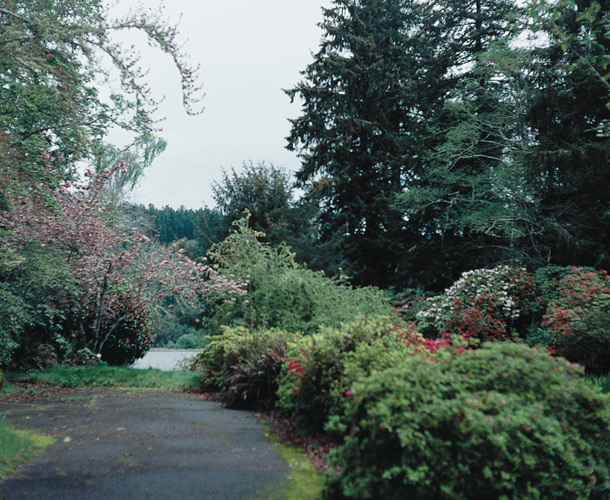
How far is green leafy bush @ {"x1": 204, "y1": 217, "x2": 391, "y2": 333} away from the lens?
973 centimetres

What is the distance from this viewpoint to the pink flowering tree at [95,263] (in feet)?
31.3

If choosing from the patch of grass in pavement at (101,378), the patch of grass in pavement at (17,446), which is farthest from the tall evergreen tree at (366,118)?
the patch of grass in pavement at (17,446)

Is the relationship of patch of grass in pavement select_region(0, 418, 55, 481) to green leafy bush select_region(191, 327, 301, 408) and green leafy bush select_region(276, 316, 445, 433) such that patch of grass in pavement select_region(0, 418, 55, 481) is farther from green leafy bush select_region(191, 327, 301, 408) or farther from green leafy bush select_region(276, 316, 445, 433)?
green leafy bush select_region(191, 327, 301, 408)

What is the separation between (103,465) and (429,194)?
47.4ft

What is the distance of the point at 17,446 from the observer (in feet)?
12.9

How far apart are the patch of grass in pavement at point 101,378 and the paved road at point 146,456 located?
7.74ft

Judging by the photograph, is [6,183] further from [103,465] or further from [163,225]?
[163,225]

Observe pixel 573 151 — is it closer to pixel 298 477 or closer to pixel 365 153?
pixel 365 153

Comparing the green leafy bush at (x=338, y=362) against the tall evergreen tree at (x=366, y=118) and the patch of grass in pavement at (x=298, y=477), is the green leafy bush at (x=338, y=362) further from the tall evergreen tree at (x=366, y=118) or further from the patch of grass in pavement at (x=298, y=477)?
the tall evergreen tree at (x=366, y=118)

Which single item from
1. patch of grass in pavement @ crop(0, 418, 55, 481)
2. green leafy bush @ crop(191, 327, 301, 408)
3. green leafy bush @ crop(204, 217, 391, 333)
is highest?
green leafy bush @ crop(204, 217, 391, 333)

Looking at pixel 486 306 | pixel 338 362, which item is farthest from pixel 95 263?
pixel 486 306

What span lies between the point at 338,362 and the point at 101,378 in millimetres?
6502

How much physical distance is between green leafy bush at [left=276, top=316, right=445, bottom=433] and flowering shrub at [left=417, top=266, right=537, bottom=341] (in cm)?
621

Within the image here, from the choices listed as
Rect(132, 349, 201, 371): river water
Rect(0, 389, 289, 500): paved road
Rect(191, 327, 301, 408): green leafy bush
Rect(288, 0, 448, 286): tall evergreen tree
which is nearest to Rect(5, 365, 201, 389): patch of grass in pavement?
Rect(132, 349, 201, 371): river water
